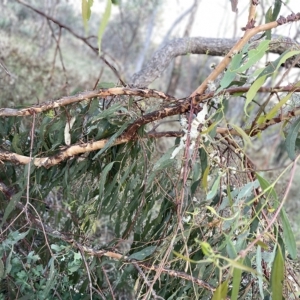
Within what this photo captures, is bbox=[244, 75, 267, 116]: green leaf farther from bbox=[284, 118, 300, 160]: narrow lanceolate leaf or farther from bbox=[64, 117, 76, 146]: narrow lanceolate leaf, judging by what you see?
bbox=[64, 117, 76, 146]: narrow lanceolate leaf

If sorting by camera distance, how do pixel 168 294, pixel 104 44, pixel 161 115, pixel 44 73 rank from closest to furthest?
pixel 161 115 → pixel 168 294 → pixel 44 73 → pixel 104 44

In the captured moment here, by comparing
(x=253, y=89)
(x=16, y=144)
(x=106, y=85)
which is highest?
(x=253, y=89)

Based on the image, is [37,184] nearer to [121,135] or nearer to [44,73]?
[121,135]

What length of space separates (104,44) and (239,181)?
34.0 feet

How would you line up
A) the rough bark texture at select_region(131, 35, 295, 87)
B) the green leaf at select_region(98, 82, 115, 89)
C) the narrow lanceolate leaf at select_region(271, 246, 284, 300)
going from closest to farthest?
the narrow lanceolate leaf at select_region(271, 246, 284, 300)
the green leaf at select_region(98, 82, 115, 89)
the rough bark texture at select_region(131, 35, 295, 87)

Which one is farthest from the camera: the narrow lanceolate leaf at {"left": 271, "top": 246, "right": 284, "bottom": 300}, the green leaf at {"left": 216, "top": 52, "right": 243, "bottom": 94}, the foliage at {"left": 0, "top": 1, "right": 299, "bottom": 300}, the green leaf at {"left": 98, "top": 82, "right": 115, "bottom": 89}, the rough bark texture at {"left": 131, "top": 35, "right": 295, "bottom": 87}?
the rough bark texture at {"left": 131, "top": 35, "right": 295, "bottom": 87}

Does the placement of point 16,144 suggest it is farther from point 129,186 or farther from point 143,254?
point 143,254

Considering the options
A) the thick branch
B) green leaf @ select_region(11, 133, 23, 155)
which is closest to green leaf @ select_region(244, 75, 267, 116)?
the thick branch

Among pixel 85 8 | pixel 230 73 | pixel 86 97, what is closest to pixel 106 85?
pixel 86 97

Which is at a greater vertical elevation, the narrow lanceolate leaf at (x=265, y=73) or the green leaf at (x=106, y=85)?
the narrow lanceolate leaf at (x=265, y=73)

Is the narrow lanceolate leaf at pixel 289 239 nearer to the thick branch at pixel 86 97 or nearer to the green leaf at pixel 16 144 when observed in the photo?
the thick branch at pixel 86 97

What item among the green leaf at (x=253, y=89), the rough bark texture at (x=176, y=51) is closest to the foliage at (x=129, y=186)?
the green leaf at (x=253, y=89)

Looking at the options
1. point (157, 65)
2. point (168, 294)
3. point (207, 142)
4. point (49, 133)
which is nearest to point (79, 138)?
point (49, 133)

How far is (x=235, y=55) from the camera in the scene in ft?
3.07
